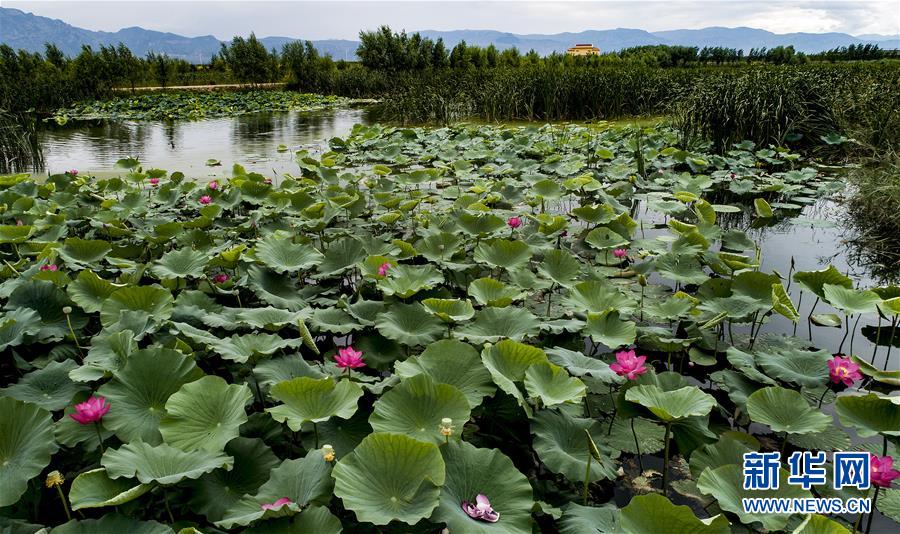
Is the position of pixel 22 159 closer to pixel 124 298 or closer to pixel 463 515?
pixel 124 298

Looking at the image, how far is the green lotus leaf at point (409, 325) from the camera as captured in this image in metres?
2.14

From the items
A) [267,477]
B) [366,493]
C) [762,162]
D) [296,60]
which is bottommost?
[267,477]

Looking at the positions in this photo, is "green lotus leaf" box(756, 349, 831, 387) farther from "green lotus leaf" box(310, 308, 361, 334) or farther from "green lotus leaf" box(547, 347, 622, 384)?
"green lotus leaf" box(310, 308, 361, 334)

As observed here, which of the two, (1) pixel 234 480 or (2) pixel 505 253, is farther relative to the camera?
(2) pixel 505 253

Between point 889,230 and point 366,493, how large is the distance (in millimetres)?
4631

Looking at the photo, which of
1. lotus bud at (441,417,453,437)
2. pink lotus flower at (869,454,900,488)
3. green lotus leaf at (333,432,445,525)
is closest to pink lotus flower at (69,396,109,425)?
green lotus leaf at (333,432,445,525)

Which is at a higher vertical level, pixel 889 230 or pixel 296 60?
pixel 296 60

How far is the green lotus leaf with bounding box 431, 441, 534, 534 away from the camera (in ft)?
4.12

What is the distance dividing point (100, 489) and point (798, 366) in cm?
220

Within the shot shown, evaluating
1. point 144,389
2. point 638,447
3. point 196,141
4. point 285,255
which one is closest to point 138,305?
point 144,389

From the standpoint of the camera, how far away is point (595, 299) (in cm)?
242

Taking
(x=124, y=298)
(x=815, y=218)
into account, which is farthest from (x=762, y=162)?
(x=124, y=298)

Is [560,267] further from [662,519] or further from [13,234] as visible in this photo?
[13,234]

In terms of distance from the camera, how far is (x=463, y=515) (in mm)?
1278
